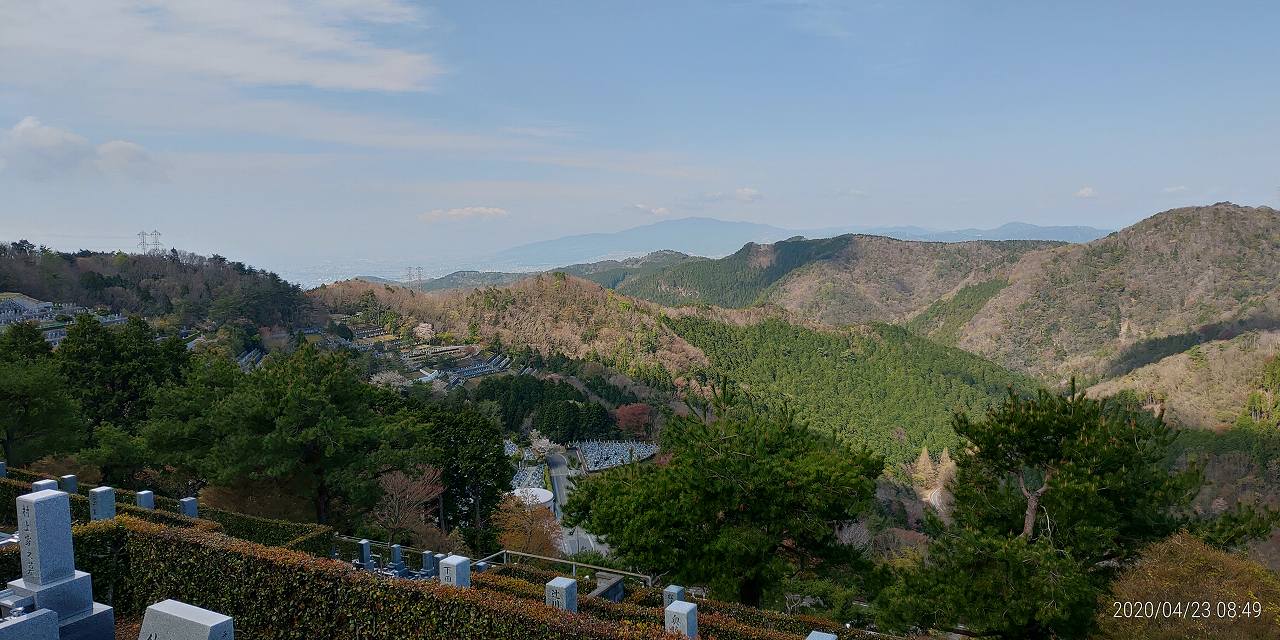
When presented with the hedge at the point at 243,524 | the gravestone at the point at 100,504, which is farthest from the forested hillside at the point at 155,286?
the gravestone at the point at 100,504

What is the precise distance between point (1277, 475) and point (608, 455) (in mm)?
48729

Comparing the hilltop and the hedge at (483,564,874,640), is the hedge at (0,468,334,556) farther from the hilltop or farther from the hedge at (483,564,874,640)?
the hilltop

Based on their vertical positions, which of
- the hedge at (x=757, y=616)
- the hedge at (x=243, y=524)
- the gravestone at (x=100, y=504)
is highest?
the gravestone at (x=100, y=504)

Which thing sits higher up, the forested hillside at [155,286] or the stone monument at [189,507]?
the forested hillside at [155,286]

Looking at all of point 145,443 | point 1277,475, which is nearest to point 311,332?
point 145,443

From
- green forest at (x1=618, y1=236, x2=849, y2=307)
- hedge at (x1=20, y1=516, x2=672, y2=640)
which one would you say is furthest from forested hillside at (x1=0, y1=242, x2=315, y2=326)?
green forest at (x1=618, y1=236, x2=849, y2=307)

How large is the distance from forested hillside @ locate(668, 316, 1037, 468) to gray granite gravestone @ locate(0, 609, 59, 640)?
63.8 m

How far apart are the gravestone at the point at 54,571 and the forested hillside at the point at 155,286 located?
58.5m

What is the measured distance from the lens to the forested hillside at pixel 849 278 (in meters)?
164

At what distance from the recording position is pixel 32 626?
568 centimetres

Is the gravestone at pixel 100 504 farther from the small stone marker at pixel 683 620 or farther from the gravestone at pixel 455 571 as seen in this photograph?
the small stone marker at pixel 683 620

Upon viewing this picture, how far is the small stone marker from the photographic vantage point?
21.6ft
